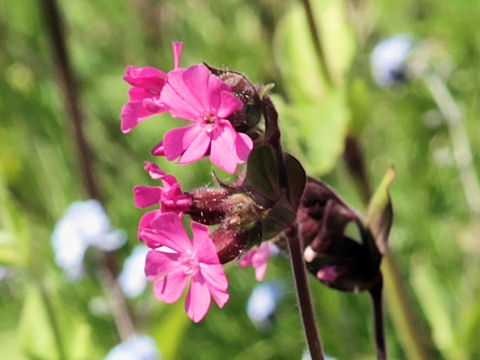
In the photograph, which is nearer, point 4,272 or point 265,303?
point 265,303

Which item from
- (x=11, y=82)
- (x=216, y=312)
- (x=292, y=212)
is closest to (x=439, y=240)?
(x=216, y=312)

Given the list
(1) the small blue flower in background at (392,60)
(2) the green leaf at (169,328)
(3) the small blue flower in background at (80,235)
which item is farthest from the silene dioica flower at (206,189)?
(1) the small blue flower in background at (392,60)

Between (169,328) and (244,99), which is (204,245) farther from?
(169,328)

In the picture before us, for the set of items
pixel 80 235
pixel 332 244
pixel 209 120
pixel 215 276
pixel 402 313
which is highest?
pixel 209 120

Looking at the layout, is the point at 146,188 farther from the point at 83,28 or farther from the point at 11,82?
the point at 83,28

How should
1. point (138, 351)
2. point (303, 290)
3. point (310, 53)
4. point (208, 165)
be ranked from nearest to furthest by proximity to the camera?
point (303, 290) → point (138, 351) → point (310, 53) → point (208, 165)

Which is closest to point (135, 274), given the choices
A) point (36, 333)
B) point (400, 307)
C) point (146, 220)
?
point (36, 333)

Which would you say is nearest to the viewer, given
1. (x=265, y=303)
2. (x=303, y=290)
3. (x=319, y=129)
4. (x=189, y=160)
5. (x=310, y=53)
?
(x=189, y=160)
